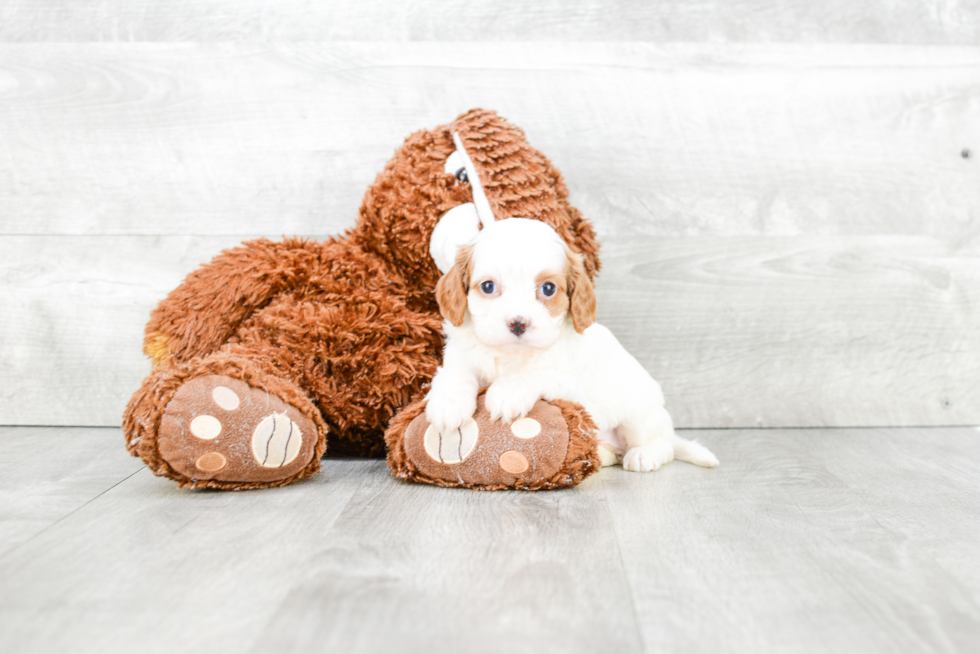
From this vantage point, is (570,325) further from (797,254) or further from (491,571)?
(797,254)

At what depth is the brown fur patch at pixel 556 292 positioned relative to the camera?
3.30 feet

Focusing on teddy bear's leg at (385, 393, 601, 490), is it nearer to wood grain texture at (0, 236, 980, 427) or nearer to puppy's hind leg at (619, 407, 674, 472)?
puppy's hind leg at (619, 407, 674, 472)

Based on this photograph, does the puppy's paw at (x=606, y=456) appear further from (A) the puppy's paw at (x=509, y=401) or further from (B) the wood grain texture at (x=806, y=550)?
(A) the puppy's paw at (x=509, y=401)

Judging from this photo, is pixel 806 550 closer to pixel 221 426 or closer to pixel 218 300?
pixel 221 426

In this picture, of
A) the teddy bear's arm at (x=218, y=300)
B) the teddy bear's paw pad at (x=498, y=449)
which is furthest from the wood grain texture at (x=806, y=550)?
the teddy bear's arm at (x=218, y=300)

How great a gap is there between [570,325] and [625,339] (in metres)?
0.47

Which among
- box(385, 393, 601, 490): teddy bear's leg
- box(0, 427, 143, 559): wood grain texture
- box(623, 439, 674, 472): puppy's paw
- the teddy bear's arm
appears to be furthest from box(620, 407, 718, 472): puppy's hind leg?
box(0, 427, 143, 559): wood grain texture

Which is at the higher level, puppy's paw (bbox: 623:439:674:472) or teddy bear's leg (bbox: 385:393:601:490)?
teddy bear's leg (bbox: 385:393:601:490)

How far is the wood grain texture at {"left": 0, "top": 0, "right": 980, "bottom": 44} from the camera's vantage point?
4.88ft

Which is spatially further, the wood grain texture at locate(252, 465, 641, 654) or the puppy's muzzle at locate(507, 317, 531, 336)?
the puppy's muzzle at locate(507, 317, 531, 336)

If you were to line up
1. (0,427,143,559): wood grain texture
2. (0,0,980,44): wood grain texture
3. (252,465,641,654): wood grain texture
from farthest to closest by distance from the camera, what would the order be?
(0,0,980,44): wood grain texture
(0,427,143,559): wood grain texture
(252,465,641,654): wood grain texture

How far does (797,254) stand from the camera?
1.53 m

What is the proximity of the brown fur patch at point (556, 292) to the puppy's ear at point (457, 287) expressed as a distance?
0.33 feet

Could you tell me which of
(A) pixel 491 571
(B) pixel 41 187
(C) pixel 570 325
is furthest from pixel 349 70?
(A) pixel 491 571
